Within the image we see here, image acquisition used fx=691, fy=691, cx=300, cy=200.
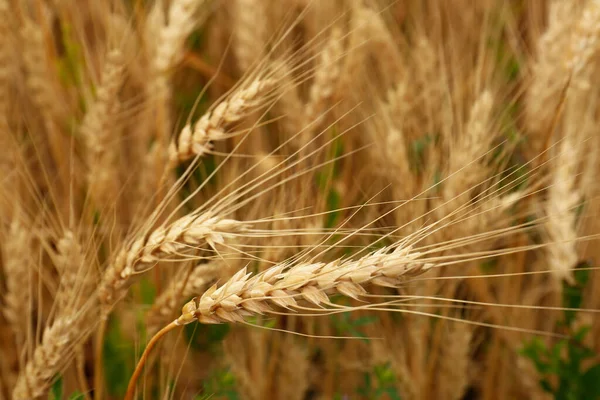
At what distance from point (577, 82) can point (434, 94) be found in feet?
0.96

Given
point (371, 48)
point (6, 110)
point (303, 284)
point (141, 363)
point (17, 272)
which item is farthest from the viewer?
point (371, 48)

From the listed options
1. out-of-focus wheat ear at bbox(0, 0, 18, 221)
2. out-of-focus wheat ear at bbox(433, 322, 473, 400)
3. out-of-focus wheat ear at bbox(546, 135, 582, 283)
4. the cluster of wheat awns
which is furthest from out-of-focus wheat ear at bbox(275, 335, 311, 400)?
out-of-focus wheat ear at bbox(0, 0, 18, 221)

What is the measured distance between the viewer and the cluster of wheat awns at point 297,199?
3.24ft

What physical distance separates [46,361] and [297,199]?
451 mm

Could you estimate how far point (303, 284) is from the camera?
0.70m

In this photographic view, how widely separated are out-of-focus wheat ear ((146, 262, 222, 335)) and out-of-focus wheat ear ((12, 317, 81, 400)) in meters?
0.13

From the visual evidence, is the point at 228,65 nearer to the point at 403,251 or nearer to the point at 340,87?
the point at 340,87

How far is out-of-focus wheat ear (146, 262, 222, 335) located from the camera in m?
0.97

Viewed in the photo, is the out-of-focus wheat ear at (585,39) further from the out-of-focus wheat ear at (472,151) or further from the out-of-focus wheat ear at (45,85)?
the out-of-focus wheat ear at (45,85)

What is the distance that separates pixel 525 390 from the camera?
145 centimetres

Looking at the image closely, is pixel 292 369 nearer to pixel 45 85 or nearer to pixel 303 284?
pixel 303 284

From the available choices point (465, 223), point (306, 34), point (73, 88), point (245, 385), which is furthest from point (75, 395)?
point (306, 34)

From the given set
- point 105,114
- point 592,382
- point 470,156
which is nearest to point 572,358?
point 592,382

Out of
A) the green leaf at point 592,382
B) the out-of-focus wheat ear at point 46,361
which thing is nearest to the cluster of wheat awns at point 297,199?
the out-of-focus wheat ear at point 46,361
